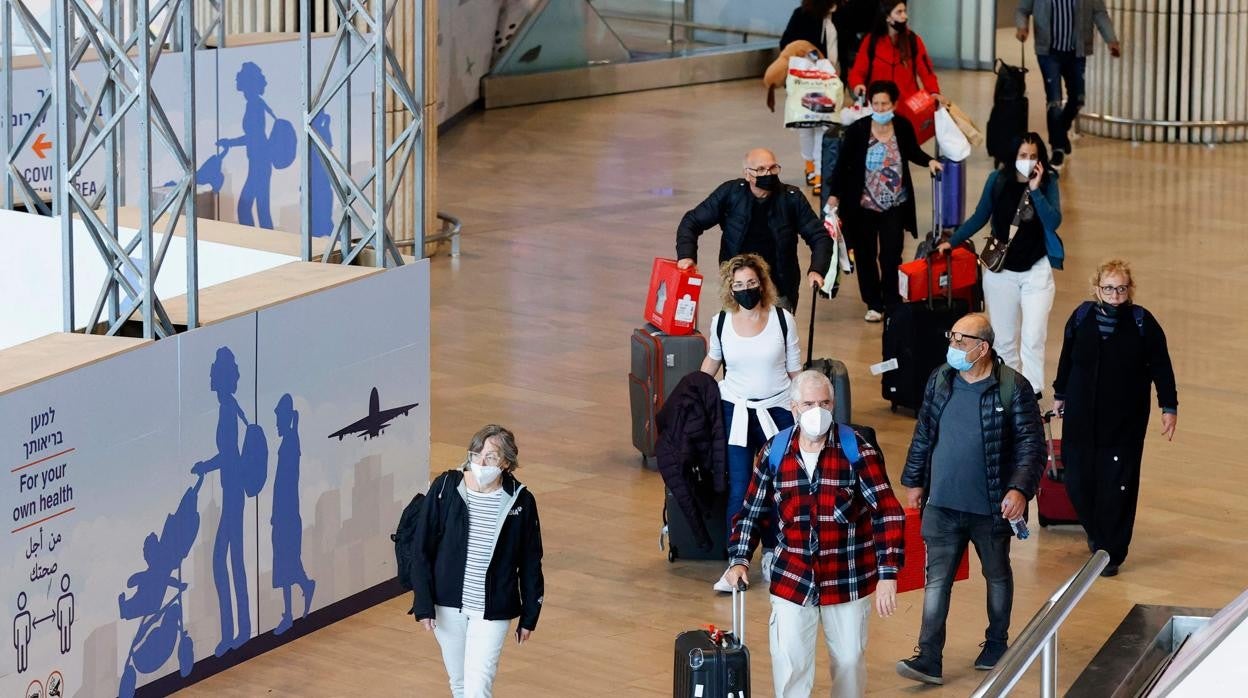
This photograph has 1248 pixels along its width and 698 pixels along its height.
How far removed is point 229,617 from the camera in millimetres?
8867

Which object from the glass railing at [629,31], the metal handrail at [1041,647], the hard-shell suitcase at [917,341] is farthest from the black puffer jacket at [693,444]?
the glass railing at [629,31]

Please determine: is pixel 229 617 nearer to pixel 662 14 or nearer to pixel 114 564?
pixel 114 564

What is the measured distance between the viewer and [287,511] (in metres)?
9.12

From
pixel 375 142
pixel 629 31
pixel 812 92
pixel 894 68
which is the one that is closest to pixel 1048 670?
pixel 375 142

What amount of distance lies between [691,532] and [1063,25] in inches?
496

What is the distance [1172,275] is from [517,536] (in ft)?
32.3

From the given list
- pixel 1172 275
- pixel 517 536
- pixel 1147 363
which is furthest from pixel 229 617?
pixel 1172 275

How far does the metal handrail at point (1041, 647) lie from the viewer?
4977 millimetres

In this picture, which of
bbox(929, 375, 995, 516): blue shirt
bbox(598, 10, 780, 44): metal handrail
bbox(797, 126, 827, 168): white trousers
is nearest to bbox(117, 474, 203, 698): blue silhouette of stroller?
bbox(929, 375, 995, 516): blue shirt

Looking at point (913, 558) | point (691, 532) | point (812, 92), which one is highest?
point (812, 92)

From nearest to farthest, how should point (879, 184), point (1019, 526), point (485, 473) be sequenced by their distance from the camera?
point (485, 473), point (1019, 526), point (879, 184)

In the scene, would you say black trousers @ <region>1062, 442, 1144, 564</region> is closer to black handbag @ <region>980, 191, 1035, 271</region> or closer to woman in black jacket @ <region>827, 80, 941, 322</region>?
black handbag @ <region>980, 191, 1035, 271</region>

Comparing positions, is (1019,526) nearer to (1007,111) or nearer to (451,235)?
(451,235)

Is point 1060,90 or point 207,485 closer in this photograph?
point 207,485
